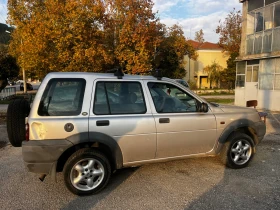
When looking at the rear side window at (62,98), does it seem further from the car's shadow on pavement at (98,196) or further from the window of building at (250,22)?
the window of building at (250,22)

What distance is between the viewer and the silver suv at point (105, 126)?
3467 millimetres

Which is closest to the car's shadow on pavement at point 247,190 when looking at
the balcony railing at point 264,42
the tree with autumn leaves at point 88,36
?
the tree with autumn leaves at point 88,36

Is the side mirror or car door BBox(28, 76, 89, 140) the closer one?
car door BBox(28, 76, 89, 140)

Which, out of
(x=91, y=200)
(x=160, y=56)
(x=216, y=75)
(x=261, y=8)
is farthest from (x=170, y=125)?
(x=216, y=75)

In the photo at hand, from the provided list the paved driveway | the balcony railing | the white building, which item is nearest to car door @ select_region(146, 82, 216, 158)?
the paved driveway

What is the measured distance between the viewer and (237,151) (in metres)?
4.62

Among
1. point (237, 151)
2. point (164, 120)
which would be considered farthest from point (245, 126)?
point (164, 120)

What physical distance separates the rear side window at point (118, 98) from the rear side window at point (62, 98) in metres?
0.25

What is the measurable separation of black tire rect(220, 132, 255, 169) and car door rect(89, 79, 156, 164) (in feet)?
4.81

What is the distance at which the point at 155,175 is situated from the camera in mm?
4355

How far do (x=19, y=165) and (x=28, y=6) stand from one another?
1461cm

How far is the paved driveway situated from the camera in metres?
3.38

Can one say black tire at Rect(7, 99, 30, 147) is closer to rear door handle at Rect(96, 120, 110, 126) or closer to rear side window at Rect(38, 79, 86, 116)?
rear side window at Rect(38, 79, 86, 116)

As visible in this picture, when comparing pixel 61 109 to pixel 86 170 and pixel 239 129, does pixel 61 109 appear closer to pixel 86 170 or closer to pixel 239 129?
pixel 86 170
